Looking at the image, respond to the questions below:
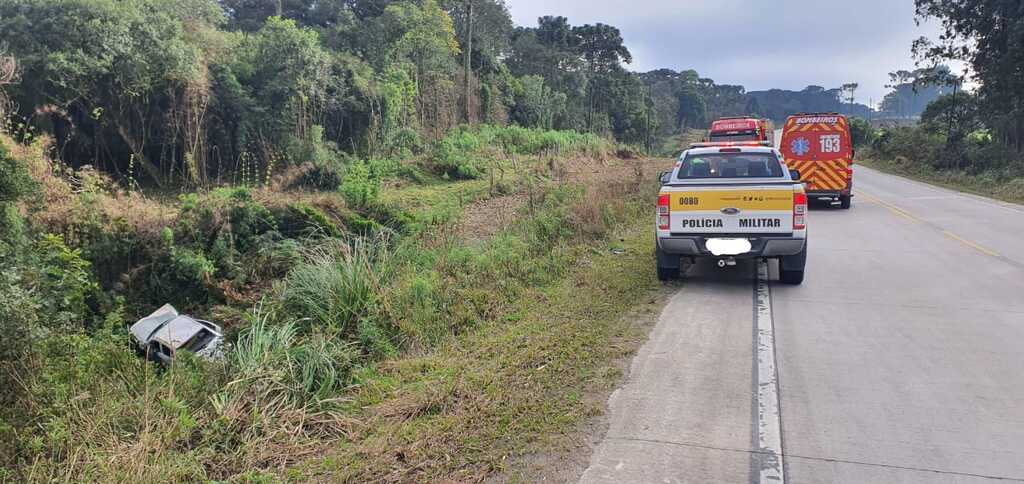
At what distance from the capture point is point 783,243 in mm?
7695

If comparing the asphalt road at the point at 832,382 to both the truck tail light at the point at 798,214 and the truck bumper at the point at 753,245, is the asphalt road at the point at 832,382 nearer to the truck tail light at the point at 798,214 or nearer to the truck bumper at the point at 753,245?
the truck bumper at the point at 753,245

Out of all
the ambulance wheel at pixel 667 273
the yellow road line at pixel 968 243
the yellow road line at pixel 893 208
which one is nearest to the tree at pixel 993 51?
the yellow road line at pixel 893 208

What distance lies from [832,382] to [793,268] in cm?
335

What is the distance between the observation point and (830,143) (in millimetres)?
16859

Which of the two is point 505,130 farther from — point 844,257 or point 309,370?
point 309,370

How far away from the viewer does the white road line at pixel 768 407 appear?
3.65 meters

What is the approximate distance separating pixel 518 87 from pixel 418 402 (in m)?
42.5

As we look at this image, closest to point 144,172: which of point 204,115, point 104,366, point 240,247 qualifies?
point 204,115

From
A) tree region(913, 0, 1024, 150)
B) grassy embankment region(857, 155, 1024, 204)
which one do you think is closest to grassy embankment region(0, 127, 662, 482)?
grassy embankment region(857, 155, 1024, 204)

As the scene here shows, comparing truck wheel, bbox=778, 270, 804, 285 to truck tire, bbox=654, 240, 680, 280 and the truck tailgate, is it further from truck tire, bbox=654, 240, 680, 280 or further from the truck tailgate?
truck tire, bbox=654, 240, 680, 280

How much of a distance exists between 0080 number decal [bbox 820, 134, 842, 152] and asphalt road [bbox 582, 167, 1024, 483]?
813 cm

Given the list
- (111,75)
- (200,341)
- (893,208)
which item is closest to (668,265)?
(200,341)

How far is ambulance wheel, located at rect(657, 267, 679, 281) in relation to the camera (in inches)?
329

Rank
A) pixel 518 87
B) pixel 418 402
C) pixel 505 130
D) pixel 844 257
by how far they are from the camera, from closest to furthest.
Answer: pixel 418 402 < pixel 844 257 < pixel 505 130 < pixel 518 87
